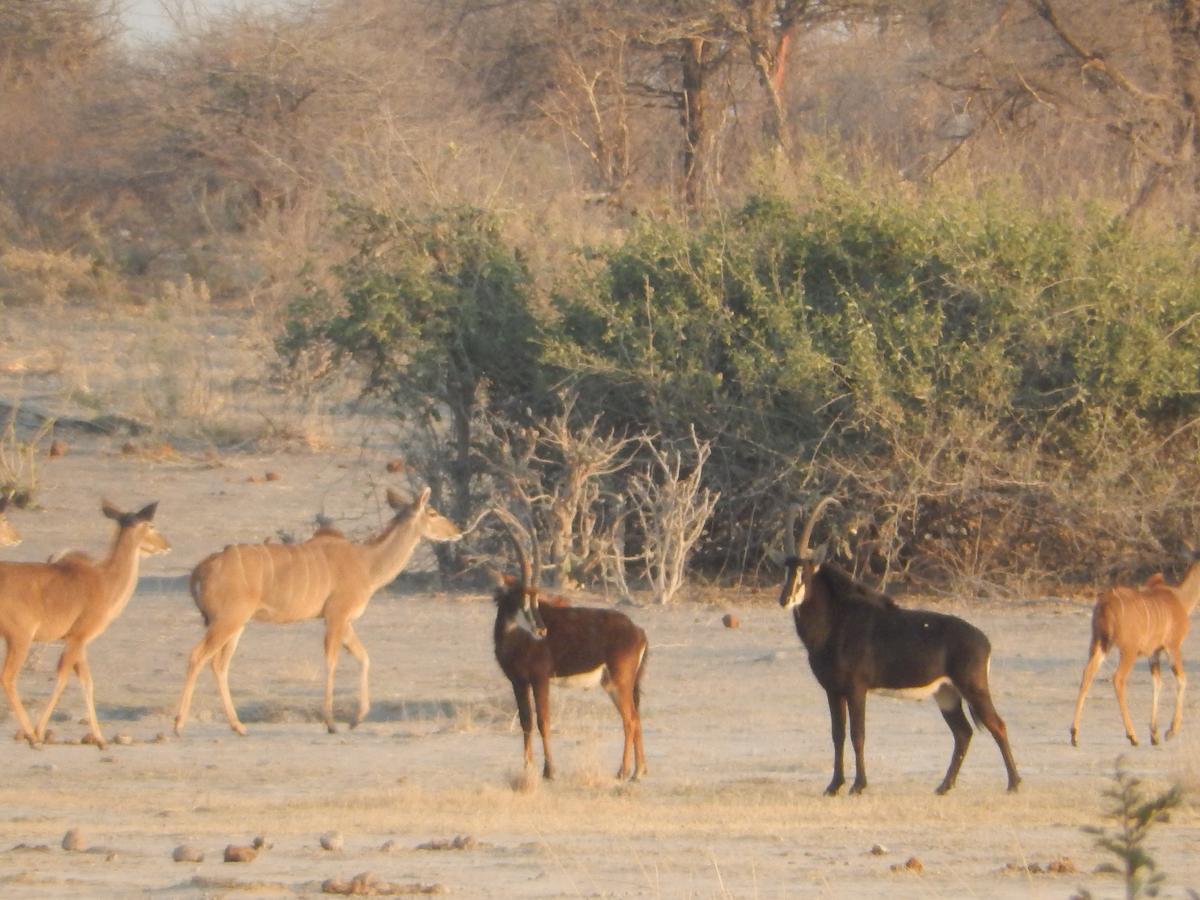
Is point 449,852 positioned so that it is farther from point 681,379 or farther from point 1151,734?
point 681,379

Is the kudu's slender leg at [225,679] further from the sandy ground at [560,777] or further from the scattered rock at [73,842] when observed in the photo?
the scattered rock at [73,842]

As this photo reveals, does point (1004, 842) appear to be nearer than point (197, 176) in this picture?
Yes

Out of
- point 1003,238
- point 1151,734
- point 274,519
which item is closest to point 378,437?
point 274,519

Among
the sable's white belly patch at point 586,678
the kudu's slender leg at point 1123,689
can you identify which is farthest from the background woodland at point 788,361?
the sable's white belly patch at point 586,678

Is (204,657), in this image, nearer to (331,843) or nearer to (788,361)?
(331,843)

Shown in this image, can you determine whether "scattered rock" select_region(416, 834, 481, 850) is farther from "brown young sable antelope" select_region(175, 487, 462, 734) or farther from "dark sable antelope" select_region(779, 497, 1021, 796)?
"brown young sable antelope" select_region(175, 487, 462, 734)

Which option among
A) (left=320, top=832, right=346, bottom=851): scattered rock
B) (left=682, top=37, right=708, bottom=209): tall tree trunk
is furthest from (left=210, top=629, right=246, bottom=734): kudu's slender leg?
(left=682, top=37, right=708, bottom=209): tall tree trunk

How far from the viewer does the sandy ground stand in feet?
23.1

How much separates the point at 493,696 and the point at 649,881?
527cm

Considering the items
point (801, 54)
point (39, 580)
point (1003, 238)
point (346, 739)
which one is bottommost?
point (346, 739)

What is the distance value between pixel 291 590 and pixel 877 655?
13.5 feet

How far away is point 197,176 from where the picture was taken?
3612cm

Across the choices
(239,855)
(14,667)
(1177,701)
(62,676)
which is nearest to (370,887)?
(239,855)

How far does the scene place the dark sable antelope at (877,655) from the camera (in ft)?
29.2
